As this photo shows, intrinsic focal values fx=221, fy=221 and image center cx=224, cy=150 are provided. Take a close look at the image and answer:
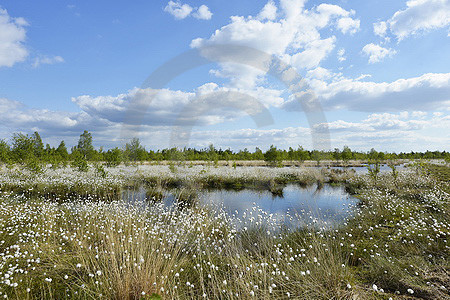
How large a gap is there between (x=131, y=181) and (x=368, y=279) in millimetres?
18631

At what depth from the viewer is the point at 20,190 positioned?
52.0 feet

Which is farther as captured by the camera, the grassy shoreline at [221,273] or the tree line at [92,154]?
the tree line at [92,154]

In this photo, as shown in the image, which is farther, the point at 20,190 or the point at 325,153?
the point at 325,153

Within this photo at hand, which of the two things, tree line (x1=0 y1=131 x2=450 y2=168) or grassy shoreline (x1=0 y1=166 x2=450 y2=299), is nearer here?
grassy shoreline (x1=0 y1=166 x2=450 y2=299)

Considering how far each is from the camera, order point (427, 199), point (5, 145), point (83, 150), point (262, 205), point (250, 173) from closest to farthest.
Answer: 1. point (427, 199)
2. point (262, 205)
3. point (250, 173)
4. point (5, 145)
5. point (83, 150)

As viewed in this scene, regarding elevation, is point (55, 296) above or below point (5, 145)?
below

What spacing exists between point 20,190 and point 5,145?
670 inches

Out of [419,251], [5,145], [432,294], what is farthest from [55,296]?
[5,145]

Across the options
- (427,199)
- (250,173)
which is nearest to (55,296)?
(427,199)

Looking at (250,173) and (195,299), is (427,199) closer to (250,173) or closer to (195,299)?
(195,299)

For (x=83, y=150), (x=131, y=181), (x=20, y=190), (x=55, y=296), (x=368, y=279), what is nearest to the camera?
(x=55, y=296)

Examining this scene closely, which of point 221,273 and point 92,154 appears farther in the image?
point 92,154

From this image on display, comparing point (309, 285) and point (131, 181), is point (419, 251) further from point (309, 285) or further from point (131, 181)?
point (131, 181)

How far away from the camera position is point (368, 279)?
4.55 meters
